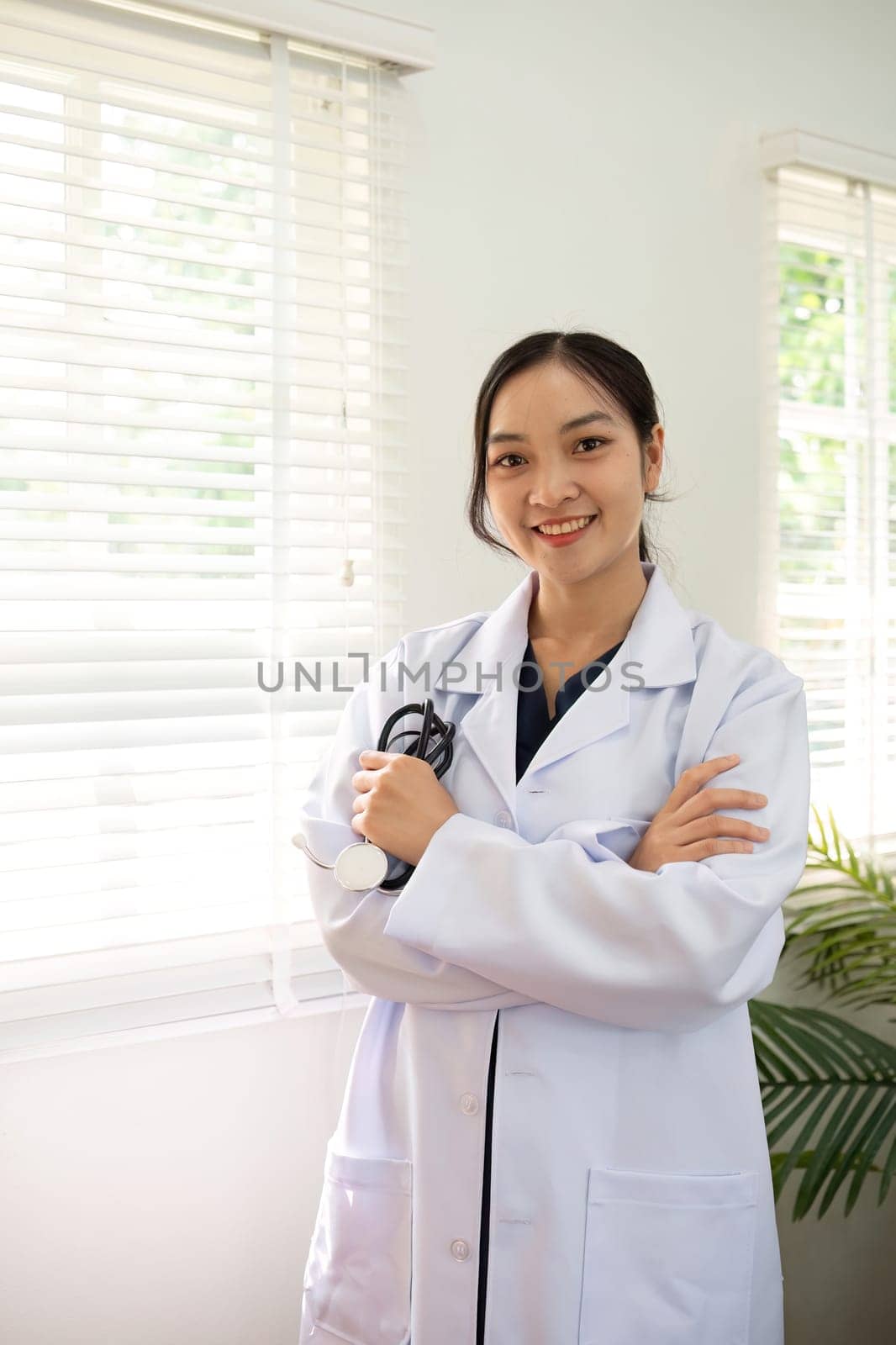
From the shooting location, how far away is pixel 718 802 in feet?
3.97

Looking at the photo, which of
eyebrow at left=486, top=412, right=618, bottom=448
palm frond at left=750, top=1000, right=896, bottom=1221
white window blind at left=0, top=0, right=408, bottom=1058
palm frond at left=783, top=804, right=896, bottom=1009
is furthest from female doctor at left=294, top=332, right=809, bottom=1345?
palm frond at left=783, top=804, right=896, bottom=1009

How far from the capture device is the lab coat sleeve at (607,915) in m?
1.16

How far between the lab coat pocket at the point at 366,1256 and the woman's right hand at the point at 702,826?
0.49m

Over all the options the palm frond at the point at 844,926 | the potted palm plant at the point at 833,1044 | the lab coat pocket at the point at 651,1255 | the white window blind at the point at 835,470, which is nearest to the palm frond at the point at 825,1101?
the potted palm plant at the point at 833,1044

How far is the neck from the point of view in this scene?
1450 millimetres

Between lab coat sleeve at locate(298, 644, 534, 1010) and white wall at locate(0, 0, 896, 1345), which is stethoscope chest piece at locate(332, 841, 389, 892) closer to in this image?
lab coat sleeve at locate(298, 644, 534, 1010)

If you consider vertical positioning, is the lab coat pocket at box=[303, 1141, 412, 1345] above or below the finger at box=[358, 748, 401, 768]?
below

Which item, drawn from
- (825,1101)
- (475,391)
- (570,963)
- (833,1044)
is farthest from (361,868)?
(833,1044)

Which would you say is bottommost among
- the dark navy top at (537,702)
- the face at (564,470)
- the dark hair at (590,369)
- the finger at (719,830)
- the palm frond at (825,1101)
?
the palm frond at (825,1101)

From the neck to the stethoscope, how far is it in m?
0.21

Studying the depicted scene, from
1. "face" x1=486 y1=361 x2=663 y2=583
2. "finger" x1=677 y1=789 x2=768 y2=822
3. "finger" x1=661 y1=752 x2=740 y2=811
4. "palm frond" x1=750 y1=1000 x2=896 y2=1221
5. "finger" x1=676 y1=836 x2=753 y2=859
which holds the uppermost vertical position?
"face" x1=486 y1=361 x2=663 y2=583

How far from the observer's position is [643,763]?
1.33m

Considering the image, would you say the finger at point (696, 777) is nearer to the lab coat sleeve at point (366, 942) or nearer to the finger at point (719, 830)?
the finger at point (719, 830)

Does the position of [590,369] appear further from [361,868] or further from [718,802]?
[361,868]
